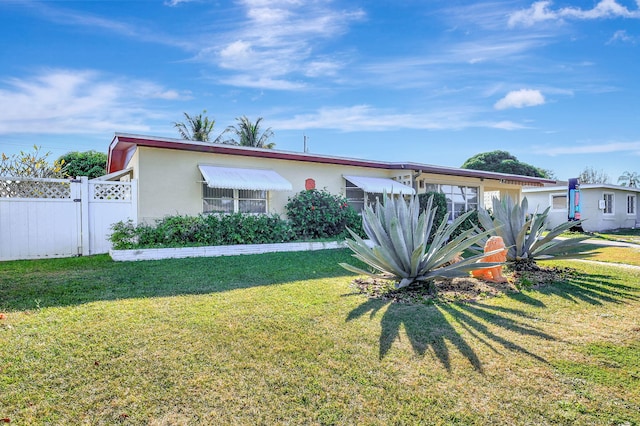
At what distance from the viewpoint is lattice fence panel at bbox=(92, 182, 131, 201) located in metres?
10.9

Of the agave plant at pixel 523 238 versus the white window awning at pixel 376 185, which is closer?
the agave plant at pixel 523 238

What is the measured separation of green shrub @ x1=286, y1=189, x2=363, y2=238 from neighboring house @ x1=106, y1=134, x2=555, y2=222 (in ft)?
2.99

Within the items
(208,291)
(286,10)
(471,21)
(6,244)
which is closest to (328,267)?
(208,291)

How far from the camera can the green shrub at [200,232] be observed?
10297 mm

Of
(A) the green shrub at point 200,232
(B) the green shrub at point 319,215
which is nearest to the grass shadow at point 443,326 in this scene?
(A) the green shrub at point 200,232

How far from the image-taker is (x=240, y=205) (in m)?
13.5

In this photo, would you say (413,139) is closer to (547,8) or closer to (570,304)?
(547,8)

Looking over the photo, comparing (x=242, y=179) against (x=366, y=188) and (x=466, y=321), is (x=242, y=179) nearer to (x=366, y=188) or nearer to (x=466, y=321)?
(x=366, y=188)

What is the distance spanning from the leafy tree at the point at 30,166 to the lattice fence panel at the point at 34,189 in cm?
700

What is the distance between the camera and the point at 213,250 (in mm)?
10445

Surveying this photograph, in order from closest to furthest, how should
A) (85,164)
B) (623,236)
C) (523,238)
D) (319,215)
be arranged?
(523,238) < (319,215) < (623,236) < (85,164)

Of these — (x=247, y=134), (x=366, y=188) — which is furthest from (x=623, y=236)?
(x=247, y=134)

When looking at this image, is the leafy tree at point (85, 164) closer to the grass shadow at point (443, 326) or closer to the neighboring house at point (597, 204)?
the grass shadow at point (443, 326)

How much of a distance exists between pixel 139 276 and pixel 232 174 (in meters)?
5.78
